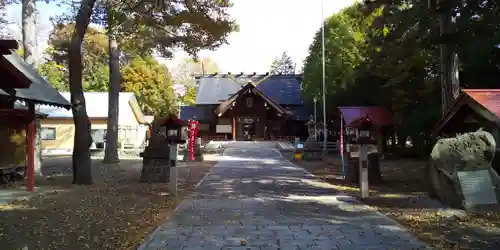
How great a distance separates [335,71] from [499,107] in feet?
74.1

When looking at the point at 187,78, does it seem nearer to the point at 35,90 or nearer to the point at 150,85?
the point at 150,85

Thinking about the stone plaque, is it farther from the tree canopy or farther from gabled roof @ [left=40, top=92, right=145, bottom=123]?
the tree canopy

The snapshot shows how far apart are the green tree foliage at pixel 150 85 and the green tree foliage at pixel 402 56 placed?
58.9 feet

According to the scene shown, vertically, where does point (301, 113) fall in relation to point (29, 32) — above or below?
below

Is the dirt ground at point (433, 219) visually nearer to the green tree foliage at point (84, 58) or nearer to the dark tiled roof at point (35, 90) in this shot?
the dark tiled roof at point (35, 90)

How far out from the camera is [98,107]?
125 ft

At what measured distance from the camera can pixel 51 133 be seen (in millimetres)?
37031

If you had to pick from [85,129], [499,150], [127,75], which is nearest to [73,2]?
[85,129]

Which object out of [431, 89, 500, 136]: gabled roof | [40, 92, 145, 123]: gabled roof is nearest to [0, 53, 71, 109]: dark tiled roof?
[431, 89, 500, 136]: gabled roof

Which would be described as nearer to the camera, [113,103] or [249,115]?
[113,103]

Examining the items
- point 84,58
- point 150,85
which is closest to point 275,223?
point 84,58

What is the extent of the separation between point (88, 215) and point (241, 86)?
4244 cm

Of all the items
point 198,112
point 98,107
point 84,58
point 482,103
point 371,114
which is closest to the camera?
point 482,103

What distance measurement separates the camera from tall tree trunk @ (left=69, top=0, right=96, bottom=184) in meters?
13.6
